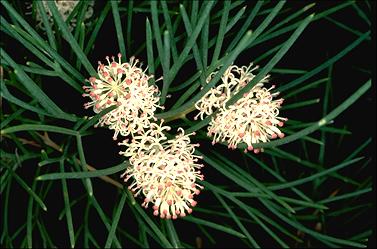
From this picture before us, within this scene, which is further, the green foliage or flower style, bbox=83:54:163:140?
the green foliage

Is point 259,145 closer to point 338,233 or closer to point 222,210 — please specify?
point 222,210

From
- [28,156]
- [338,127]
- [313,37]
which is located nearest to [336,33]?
[313,37]

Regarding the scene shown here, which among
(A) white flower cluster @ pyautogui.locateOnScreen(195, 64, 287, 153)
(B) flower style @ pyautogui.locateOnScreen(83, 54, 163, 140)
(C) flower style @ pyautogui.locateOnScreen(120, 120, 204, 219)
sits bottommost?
(C) flower style @ pyautogui.locateOnScreen(120, 120, 204, 219)

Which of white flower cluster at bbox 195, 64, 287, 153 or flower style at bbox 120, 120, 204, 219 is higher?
white flower cluster at bbox 195, 64, 287, 153

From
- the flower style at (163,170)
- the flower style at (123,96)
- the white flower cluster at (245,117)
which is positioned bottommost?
the flower style at (163,170)

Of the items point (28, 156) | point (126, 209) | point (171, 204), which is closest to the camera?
point (171, 204)
